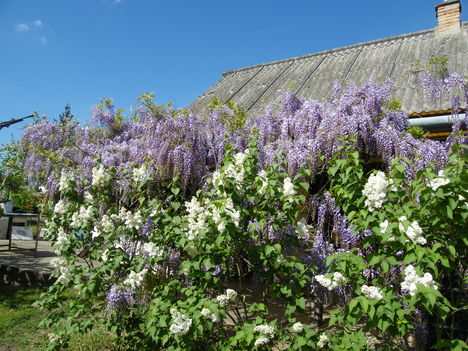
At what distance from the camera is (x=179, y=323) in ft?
6.95

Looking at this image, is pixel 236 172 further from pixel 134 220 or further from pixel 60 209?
pixel 60 209

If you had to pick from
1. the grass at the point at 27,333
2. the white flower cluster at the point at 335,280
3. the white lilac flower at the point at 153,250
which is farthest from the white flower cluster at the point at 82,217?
the white flower cluster at the point at 335,280

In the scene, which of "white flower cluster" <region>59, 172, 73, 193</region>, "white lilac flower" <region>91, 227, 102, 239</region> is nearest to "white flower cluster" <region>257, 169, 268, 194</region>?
"white lilac flower" <region>91, 227, 102, 239</region>

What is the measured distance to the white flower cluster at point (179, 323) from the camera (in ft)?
6.89

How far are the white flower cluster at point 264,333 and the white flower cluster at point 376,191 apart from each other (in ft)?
3.07

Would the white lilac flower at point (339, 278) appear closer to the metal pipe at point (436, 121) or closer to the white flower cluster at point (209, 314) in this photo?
the white flower cluster at point (209, 314)

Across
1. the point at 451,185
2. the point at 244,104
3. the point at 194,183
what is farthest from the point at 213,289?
the point at 244,104

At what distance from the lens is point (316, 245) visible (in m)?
3.37

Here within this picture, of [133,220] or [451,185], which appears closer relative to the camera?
[451,185]

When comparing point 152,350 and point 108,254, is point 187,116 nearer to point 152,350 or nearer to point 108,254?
point 108,254

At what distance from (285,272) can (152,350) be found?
4.17 ft

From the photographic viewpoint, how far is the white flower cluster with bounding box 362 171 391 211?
6.70 feet

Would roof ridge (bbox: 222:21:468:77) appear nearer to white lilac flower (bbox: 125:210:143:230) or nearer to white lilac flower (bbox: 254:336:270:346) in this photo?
white lilac flower (bbox: 125:210:143:230)

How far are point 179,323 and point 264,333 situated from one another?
52 cm
